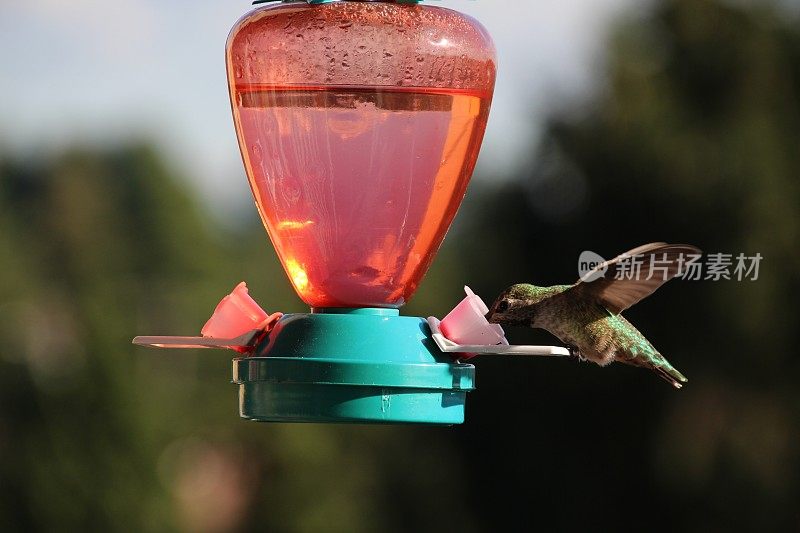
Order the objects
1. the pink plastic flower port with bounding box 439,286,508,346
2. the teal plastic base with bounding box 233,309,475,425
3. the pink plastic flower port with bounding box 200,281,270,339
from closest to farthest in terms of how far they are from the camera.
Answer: the teal plastic base with bounding box 233,309,475,425 < the pink plastic flower port with bounding box 439,286,508,346 < the pink plastic flower port with bounding box 200,281,270,339

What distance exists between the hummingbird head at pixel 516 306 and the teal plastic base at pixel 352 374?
1.64 ft

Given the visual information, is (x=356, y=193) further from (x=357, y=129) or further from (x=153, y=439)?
(x=153, y=439)

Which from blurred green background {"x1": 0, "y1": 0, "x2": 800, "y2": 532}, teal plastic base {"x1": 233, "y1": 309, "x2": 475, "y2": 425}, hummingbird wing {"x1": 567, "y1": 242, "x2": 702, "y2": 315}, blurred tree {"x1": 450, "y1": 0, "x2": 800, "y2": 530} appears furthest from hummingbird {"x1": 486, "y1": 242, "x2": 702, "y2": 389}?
blurred tree {"x1": 450, "y1": 0, "x2": 800, "y2": 530}

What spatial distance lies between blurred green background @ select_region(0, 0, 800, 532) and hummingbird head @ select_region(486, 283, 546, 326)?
11046 mm

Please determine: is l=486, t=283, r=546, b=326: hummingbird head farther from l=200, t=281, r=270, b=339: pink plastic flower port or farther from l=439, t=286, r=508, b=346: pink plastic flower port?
l=200, t=281, r=270, b=339: pink plastic flower port

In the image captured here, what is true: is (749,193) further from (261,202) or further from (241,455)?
(261,202)

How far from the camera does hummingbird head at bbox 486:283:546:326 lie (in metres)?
4.21

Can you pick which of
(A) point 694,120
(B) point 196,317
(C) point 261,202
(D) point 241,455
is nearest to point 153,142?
(B) point 196,317

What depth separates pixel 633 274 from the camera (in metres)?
3.93

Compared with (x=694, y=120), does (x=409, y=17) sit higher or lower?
higher

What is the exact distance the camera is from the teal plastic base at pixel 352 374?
352 centimetres

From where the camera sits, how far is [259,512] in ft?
65.1

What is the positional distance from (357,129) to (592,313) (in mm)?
1012

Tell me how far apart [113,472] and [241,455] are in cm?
571
